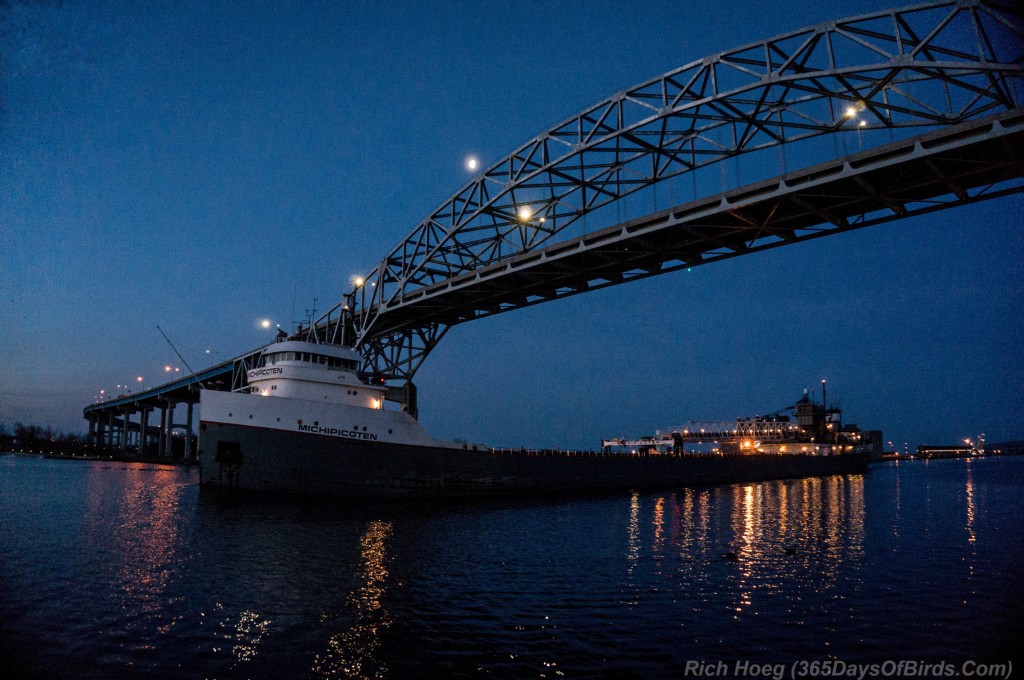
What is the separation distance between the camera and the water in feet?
31.6

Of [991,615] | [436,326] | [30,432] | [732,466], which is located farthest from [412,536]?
[30,432]

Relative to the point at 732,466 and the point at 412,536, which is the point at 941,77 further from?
the point at 732,466

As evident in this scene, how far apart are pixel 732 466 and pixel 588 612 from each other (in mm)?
54485

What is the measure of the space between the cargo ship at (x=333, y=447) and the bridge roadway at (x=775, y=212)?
436 inches

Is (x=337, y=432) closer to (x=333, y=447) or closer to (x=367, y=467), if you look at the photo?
(x=333, y=447)

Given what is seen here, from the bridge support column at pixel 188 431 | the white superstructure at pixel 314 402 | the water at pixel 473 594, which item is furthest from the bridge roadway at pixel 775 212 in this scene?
the bridge support column at pixel 188 431

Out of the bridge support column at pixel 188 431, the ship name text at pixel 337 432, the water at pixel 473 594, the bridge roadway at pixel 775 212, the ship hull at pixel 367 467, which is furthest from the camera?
the bridge support column at pixel 188 431

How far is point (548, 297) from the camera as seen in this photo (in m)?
41.6

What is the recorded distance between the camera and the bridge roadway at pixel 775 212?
23141mm

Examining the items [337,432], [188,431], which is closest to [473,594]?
[337,432]

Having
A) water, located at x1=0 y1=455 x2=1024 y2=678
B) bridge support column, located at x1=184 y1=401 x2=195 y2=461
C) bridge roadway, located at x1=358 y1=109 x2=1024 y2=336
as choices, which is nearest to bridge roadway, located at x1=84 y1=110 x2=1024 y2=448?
bridge roadway, located at x1=358 y1=109 x2=1024 y2=336

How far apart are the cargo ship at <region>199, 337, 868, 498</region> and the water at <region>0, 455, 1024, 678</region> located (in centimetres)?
526

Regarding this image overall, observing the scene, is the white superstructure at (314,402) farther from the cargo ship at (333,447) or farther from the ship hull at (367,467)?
the ship hull at (367,467)

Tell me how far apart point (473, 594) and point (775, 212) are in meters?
25.1
